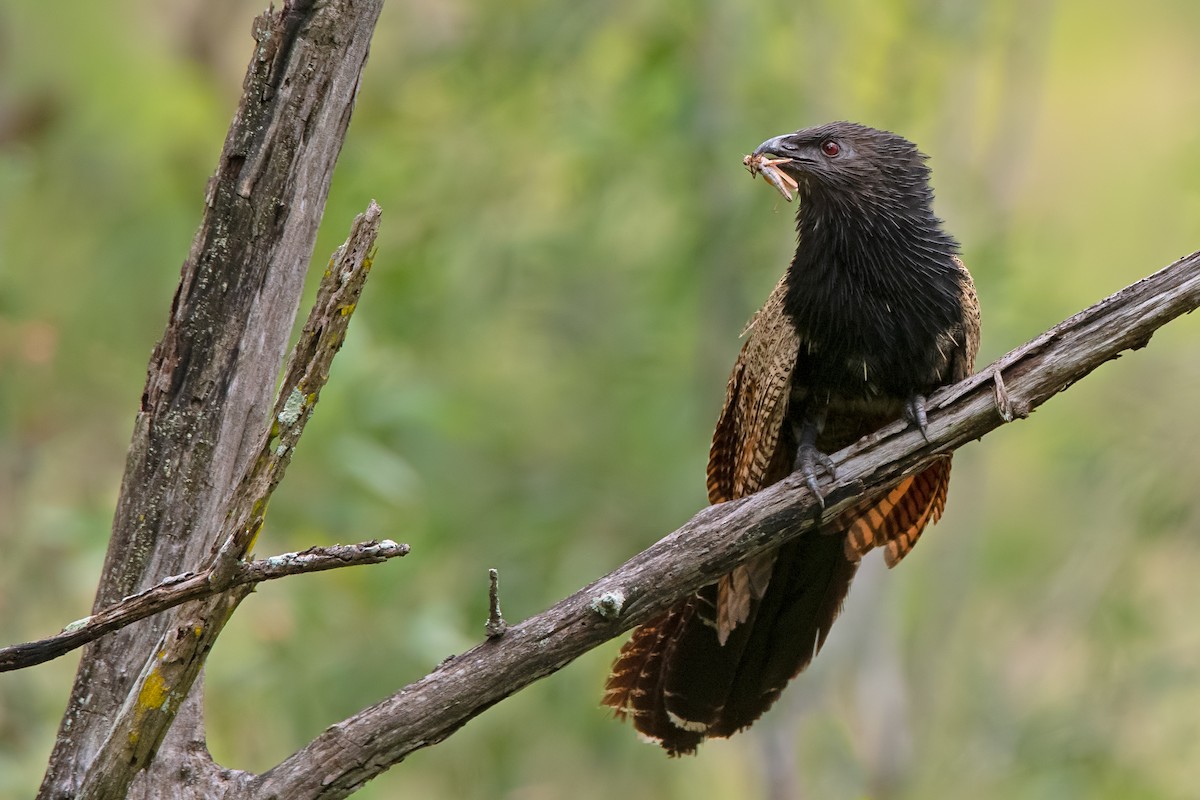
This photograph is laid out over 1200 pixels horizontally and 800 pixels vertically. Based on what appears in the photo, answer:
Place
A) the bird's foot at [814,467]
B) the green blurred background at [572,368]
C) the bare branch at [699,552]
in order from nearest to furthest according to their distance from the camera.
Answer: the bare branch at [699,552]
the bird's foot at [814,467]
the green blurred background at [572,368]

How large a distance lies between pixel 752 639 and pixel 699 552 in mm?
762

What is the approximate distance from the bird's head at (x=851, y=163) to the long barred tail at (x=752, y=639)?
2.39 feet

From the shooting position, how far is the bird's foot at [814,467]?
2721 mm

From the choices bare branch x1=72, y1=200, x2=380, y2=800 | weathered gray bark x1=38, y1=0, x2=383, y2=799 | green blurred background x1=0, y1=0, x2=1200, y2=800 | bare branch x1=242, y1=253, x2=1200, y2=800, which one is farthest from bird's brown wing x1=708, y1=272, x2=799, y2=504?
green blurred background x1=0, y1=0, x2=1200, y2=800

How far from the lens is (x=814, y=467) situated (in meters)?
2.87

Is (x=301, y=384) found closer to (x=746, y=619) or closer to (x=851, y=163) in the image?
(x=746, y=619)

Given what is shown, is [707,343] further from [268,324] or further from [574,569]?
[268,324]

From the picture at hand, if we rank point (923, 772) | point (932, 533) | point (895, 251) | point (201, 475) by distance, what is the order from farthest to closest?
point (932, 533)
point (923, 772)
point (895, 251)
point (201, 475)

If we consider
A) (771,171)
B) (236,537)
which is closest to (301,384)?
(236,537)

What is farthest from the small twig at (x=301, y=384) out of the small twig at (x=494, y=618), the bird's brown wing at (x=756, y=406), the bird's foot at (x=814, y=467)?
the bird's brown wing at (x=756, y=406)

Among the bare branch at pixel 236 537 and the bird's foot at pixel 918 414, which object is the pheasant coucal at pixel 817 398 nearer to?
the bird's foot at pixel 918 414

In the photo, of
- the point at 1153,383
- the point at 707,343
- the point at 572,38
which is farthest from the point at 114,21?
the point at 1153,383

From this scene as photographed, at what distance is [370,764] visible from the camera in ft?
7.99

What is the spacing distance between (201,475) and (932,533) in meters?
6.69
